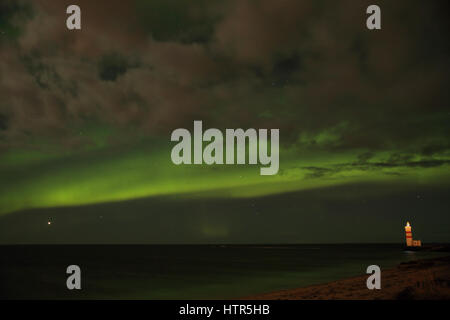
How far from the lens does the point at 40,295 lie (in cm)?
3712

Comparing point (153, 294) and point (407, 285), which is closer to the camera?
point (407, 285)

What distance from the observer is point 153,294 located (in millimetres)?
34812

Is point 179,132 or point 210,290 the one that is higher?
point 179,132
